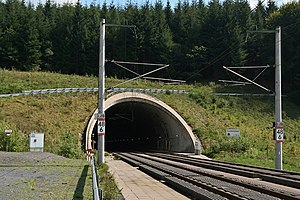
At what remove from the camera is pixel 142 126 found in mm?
60844

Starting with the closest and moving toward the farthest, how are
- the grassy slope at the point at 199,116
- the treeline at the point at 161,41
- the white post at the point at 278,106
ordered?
the white post at the point at 278,106 → the grassy slope at the point at 199,116 → the treeline at the point at 161,41

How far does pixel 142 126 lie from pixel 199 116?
1517cm

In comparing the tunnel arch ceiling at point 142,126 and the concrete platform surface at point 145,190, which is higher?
the tunnel arch ceiling at point 142,126

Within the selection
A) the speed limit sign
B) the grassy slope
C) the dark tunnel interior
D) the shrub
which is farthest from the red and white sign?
the dark tunnel interior

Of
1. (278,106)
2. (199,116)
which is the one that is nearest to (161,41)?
(199,116)

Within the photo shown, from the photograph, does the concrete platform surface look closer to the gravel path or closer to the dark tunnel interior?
the gravel path

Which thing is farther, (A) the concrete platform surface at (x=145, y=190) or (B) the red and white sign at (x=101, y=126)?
(B) the red and white sign at (x=101, y=126)

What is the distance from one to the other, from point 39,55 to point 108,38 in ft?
43.1

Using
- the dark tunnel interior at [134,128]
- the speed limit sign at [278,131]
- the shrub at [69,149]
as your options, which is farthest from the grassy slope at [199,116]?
the speed limit sign at [278,131]

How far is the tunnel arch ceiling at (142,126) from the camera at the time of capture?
141 feet

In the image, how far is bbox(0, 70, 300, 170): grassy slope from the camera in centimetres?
3784

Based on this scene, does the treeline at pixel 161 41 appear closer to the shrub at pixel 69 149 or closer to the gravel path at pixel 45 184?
the shrub at pixel 69 149

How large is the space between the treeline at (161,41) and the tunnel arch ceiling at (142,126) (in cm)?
1429

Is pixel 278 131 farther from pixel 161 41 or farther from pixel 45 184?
pixel 161 41
